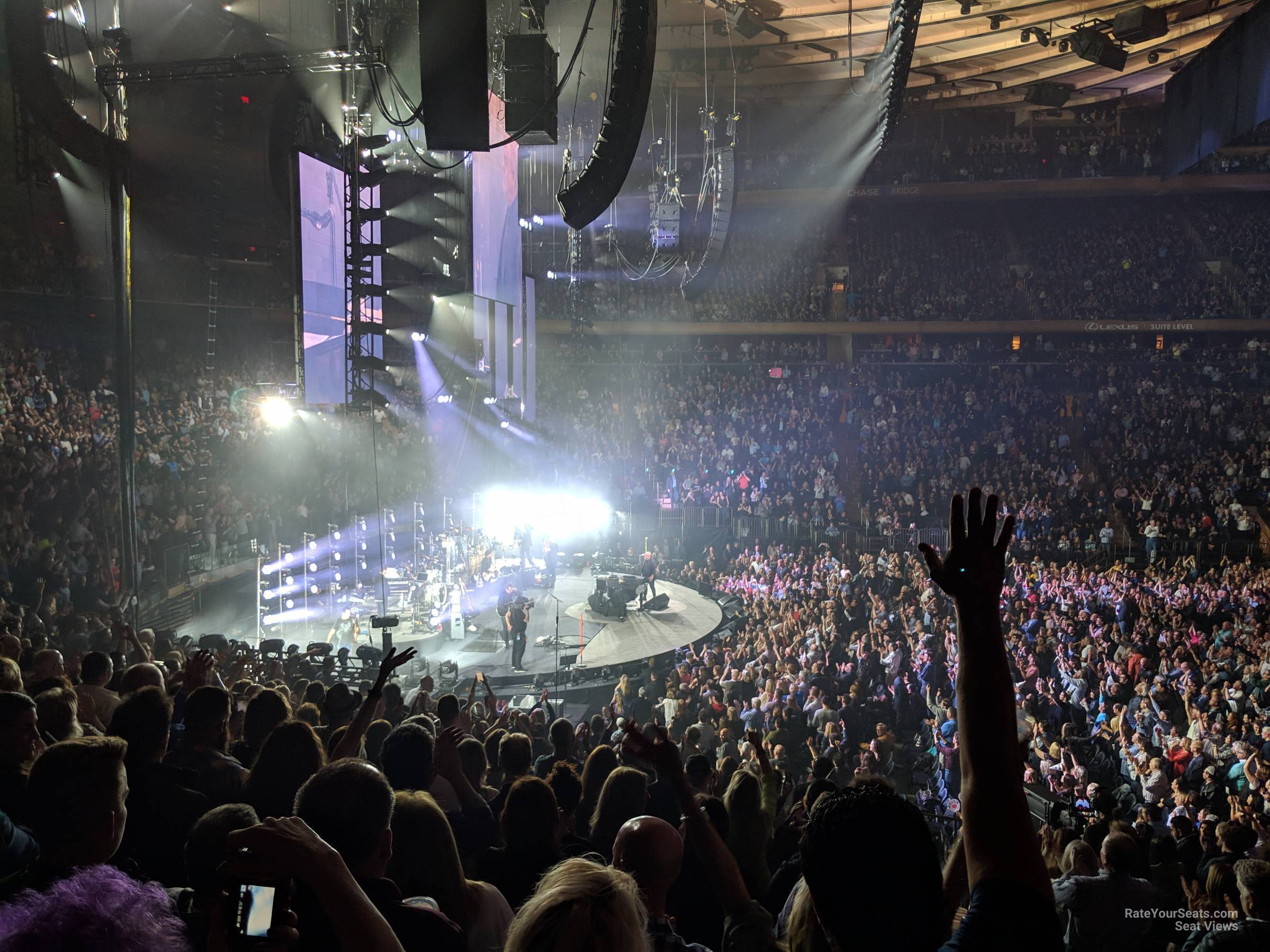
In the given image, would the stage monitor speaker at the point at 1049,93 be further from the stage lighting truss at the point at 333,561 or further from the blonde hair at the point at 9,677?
the blonde hair at the point at 9,677

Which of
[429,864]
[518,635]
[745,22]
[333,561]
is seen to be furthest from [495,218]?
[429,864]

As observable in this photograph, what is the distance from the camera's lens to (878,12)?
17766 millimetres

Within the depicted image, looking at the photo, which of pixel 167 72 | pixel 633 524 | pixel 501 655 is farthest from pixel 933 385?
pixel 167 72

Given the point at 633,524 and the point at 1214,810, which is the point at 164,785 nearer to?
the point at 1214,810

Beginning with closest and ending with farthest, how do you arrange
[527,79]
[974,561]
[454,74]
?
[974,561] → [454,74] → [527,79]

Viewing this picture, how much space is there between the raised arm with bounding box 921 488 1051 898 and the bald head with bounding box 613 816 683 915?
0.97m

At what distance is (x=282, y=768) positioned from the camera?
2861 millimetres

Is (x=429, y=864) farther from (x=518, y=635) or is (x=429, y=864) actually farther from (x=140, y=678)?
(x=518, y=635)

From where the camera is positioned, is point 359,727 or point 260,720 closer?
point 359,727

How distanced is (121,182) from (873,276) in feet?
77.8

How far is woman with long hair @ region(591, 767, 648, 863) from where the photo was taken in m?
3.16

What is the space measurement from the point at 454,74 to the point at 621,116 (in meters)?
1.34

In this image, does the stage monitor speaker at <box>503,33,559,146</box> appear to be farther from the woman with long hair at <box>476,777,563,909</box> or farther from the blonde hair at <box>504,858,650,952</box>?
the blonde hair at <box>504,858,650,952</box>

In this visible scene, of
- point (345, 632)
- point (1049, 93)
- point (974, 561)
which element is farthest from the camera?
point (1049, 93)
